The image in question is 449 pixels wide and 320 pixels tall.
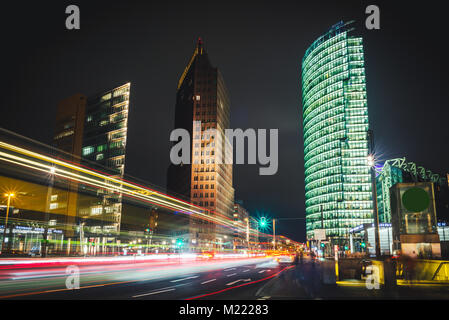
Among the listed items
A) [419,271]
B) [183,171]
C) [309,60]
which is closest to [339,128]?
[309,60]

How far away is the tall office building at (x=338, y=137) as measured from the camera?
132m

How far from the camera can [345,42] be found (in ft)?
469

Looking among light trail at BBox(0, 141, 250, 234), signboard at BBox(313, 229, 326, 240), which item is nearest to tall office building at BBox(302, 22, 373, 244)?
signboard at BBox(313, 229, 326, 240)

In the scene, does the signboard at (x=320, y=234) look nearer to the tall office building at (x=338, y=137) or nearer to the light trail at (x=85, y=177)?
the light trail at (x=85, y=177)

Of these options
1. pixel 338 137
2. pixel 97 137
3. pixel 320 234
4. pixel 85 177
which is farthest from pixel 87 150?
pixel 338 137

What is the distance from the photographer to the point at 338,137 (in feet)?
452

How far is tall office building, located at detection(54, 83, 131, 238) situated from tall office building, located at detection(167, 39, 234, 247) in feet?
213

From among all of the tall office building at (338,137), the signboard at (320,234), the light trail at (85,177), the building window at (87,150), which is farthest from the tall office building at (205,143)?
the signboard at (320,234)

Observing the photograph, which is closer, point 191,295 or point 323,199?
point 191,295

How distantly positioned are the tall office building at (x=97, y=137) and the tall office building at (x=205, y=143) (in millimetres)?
64972

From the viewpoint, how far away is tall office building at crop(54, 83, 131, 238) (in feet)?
221

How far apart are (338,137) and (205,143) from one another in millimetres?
58679
